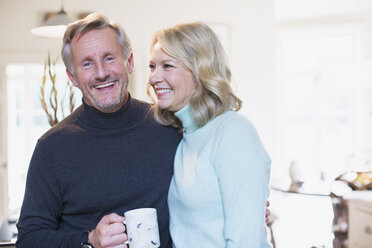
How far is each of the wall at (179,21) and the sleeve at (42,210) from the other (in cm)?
332

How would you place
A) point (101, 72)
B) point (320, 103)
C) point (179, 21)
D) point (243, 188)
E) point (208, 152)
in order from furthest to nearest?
point (320, 103), point (179, 21), point (101, 72), point (208, 152), point (243, 188)

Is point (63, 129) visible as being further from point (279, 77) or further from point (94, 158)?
point (279, 77)

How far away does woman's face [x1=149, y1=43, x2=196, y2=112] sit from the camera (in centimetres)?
138

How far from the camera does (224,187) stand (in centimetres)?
118

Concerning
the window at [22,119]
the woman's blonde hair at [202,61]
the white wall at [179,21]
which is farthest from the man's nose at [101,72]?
the window at [22,119]

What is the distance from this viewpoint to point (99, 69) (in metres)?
1.50

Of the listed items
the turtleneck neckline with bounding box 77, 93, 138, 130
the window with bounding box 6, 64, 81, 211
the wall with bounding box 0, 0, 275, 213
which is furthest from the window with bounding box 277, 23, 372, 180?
the turtleneck neckline with bounding box 77, 93, 138, 130

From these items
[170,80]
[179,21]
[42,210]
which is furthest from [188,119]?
[179,21]

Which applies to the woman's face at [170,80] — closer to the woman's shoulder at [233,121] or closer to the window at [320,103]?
the woman's shoulder at [233,121]

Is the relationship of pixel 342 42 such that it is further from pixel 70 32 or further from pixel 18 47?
pixel 70 32

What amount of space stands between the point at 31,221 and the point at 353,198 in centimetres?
158

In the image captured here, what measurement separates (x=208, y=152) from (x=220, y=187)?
0.12m

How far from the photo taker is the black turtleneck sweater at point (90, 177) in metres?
1.38

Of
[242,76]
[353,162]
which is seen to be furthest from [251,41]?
[353,162]
